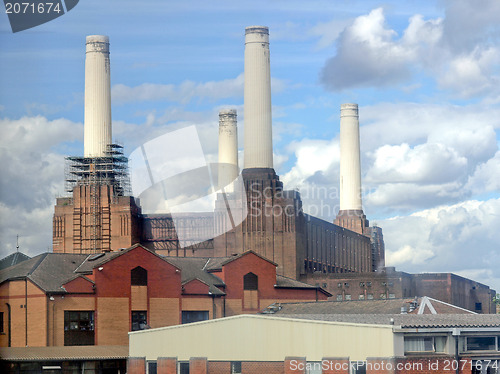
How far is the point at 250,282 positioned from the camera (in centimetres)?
7425

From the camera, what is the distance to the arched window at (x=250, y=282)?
7400cm

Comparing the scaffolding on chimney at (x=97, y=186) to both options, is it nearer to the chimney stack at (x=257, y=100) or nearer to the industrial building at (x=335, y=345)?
the chimney stack at (x=257, y=100)

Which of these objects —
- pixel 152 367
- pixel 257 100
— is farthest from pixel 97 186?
pixel 152 367

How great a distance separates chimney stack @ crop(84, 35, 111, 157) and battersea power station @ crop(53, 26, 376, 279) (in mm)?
100

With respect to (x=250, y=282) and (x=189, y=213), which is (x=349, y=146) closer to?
(x=189, y=213)

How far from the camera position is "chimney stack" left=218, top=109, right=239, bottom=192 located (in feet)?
374

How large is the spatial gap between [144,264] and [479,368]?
3012 cm

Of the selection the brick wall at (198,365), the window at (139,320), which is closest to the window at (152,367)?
the brick wall at (198,365)

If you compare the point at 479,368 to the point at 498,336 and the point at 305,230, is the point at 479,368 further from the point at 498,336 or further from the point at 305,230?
the point at 305,230

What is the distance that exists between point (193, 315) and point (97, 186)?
28.1m

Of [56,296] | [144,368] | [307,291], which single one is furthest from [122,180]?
[144,368]

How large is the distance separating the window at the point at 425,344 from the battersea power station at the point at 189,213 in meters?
48.1

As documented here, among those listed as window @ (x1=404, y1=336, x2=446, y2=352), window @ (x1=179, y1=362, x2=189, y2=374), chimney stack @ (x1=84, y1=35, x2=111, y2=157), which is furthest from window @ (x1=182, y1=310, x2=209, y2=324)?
chimney stack @ (x1=84, y1=35, x2=111, y2=157)

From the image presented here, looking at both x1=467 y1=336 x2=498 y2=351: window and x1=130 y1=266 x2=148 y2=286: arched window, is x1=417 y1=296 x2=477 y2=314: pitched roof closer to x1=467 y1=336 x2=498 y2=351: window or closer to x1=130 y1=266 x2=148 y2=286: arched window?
x1=467 y1=336 x2=498 y2=351: window
